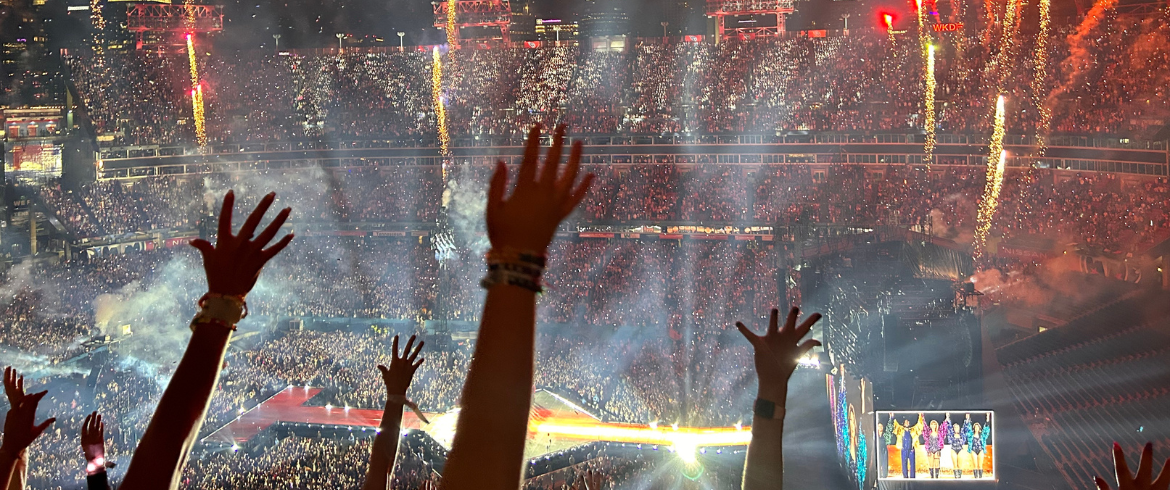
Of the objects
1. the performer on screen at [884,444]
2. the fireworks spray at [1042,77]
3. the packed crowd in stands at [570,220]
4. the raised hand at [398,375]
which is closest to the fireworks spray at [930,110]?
the packed crowd in stands at [570,220]

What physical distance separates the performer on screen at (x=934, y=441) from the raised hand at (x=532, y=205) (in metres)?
8.52

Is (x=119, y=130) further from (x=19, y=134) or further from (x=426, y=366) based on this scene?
(x=426, y=366)

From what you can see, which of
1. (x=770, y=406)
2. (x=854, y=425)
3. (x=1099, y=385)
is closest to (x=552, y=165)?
(x=770, y=406)

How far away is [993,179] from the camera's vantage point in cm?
1673

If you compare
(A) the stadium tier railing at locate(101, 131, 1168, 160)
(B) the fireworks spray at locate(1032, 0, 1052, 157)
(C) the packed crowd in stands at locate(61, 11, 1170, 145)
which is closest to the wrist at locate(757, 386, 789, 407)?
(A) the stadium tier railing at locate(101, 131, 1168, 160)

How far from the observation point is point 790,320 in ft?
7.29

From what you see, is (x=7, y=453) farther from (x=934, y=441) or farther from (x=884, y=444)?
(x=934, y=441)

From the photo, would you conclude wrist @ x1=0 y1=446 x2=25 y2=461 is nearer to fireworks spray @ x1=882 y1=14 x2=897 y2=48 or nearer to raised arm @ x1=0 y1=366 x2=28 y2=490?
raised arm @ x1=0 y1=366 x2=28 y2=490

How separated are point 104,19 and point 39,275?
Result: 824cm

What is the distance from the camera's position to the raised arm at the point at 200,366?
1423mm

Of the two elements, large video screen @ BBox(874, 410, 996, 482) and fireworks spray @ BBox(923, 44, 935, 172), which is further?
fireworks spray @ BBox(923, 44, 935, 172)

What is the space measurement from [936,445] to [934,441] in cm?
6

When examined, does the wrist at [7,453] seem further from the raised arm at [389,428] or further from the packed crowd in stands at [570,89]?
the packed crowd in stands at [570,89]

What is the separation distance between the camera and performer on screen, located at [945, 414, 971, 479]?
8227mm
